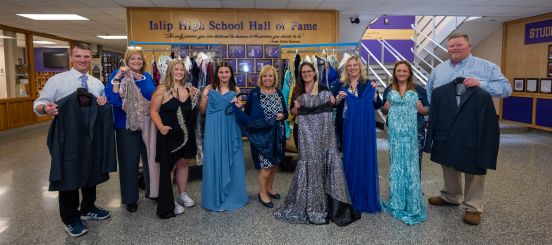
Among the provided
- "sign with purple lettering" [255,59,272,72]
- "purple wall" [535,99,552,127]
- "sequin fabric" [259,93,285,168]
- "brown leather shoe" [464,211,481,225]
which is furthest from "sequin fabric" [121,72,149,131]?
"purple wall" [535,99,552,127]

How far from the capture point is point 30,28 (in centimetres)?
984

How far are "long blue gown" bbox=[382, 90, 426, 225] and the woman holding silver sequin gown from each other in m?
0.46

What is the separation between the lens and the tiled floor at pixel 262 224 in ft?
9.80

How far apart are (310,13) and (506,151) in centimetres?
459

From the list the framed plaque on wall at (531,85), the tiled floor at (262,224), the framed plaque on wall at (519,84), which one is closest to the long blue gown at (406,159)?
the tiled floor at (262,224)

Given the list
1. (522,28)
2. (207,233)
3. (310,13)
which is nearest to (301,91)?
(207,233)

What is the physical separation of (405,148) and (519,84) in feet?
24.5

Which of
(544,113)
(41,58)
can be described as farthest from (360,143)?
(41,58)

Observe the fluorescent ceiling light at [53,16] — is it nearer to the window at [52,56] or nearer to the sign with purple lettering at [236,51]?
the sign with purple lettering at [236,51]

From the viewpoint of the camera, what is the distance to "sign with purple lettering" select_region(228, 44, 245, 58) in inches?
285

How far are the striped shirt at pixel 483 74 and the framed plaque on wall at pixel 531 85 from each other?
637cm

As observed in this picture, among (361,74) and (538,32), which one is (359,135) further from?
(538,32)

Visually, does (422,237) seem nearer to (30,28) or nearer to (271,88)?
(271,88)

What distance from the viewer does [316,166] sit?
3322mm
